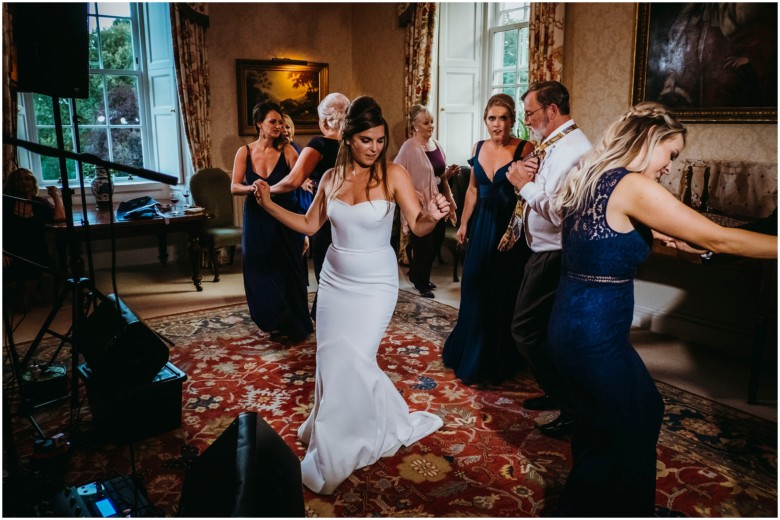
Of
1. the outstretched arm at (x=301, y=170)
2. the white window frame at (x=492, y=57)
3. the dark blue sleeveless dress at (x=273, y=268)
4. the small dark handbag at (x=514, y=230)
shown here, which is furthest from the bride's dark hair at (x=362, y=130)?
the white window frame at (x=492, y=57)

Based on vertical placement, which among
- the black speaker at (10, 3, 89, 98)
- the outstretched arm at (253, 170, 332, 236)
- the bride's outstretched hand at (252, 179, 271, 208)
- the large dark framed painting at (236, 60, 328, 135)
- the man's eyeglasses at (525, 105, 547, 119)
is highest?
the large dark framed painting at (236, 60, 328, 135)

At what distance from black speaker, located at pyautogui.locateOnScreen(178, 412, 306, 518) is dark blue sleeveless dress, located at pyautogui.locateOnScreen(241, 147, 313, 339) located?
2.73m

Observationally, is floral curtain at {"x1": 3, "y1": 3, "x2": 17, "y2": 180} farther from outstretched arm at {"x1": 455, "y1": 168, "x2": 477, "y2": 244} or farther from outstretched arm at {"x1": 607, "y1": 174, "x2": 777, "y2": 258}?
outstretched arm at {"x1": 607, "y1": 174, "x2": 777, "y2": 258}

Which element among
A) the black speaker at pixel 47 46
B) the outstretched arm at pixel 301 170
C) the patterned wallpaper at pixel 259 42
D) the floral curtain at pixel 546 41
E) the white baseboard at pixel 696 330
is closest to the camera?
the black speaker at pixel 47 46

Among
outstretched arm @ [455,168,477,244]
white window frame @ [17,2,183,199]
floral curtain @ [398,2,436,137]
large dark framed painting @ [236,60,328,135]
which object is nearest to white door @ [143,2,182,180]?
white window frame @ [17,2,183,199]

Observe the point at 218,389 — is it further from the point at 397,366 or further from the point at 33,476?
the point at 33,476

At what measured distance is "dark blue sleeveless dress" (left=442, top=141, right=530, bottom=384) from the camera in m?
3.71

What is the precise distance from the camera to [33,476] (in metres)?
2.31

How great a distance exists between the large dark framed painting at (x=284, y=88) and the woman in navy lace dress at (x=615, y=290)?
6066mm

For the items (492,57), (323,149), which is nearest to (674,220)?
(323,149)

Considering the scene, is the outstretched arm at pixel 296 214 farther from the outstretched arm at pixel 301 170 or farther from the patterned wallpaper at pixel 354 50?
the patterned wallpaper at pixel 354 50

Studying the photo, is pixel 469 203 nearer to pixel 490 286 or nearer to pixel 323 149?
pixel 490 286

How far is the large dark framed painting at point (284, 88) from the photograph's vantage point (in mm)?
Result: 7559

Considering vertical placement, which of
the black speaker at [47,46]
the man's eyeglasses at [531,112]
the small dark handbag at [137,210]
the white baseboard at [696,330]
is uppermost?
the black speaker at [47,46]
